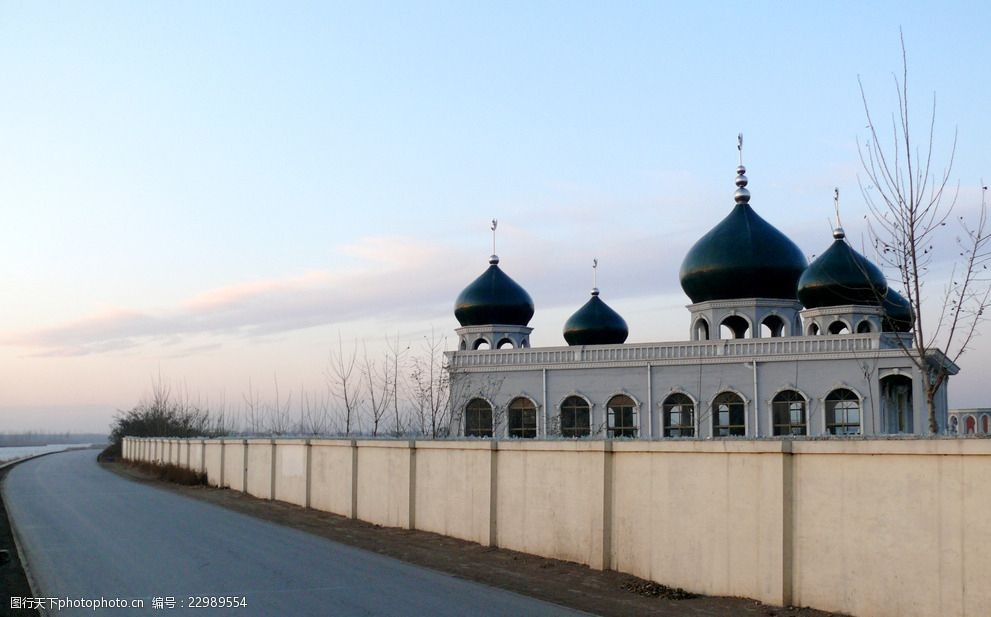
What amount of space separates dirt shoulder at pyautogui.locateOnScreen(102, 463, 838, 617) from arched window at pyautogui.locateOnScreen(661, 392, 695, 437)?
18996 millimetres

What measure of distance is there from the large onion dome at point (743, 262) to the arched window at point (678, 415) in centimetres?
454

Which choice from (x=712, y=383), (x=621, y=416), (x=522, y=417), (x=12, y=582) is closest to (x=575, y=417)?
(x=621, y=416)

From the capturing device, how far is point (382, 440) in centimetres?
1970

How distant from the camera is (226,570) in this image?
1275 centimetres

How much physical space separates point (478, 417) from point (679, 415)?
808cm

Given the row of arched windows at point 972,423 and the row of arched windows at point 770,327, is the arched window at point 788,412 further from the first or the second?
the row of arched windows at point 972,423

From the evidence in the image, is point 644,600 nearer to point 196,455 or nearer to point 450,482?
point 450,482

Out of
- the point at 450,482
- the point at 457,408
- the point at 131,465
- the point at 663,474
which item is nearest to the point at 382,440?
the point at 450,482

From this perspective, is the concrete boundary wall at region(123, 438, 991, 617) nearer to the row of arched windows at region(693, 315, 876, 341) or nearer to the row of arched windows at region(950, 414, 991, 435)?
the row of arched windows at region(693, 315, 876, 341)

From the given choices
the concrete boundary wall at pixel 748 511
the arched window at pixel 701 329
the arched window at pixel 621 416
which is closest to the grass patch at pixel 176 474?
the arched window at pixel 621 416

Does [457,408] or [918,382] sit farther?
[457,408]

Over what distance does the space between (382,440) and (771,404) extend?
64.1 ft

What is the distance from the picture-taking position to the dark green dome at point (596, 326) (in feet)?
153

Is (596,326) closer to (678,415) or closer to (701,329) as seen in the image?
(701,329)
